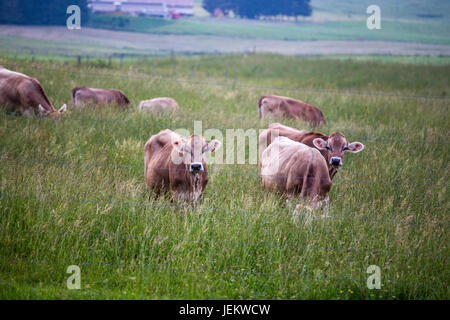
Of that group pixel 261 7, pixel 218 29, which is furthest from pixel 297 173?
pixel 218 29

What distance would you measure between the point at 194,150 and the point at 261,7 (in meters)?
59.5

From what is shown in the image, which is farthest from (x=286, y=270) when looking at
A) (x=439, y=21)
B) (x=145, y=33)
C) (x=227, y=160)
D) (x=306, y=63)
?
(x=439, y=21)

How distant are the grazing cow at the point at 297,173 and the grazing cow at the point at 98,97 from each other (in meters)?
7.05

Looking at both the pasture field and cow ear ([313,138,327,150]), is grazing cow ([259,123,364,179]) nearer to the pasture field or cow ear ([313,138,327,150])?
cow ear ([313,138,327,150])

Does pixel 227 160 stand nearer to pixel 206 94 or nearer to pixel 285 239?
pixel 285 239

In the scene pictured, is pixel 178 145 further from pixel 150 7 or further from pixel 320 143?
pixel 150 7

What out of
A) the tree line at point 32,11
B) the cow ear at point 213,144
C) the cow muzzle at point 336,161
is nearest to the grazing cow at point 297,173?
the cow muzzle at point 336,161

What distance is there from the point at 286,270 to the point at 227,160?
386 centimetres

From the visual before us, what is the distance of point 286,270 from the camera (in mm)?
5125

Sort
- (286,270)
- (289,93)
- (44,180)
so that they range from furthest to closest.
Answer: (289,93) < (44,180) < (286,270)

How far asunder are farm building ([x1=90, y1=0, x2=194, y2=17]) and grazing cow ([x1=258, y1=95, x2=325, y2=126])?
34917 millimetres

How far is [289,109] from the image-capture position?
47.9ft

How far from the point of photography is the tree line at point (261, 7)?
5925 centimetres
